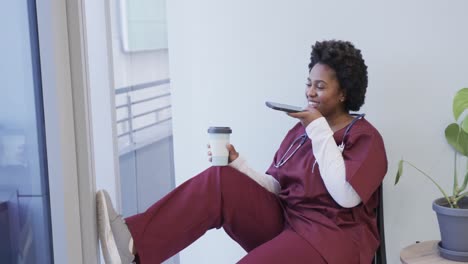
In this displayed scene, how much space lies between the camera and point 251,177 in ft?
7.24

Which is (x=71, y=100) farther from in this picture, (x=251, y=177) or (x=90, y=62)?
(x=251, y=177)

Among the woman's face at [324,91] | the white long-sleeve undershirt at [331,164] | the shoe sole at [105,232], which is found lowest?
the shoe sole at [105,232]

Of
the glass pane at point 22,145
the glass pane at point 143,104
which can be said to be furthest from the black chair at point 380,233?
the glass pane at point 22,145

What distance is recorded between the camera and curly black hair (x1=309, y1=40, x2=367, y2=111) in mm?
2143

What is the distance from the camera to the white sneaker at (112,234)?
188 centimetres

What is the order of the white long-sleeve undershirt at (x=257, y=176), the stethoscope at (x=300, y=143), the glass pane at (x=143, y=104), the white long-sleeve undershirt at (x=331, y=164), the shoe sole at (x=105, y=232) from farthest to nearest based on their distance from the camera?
the glass pane at (x=143, y=104)
the white long-sleeve undershirt at (x=257, y=176)
the stethoscope at (x=300, y=143)
the white long-sleeve undershirt at (x=331, y=164)
the shoe sole at (x=105, y=232)

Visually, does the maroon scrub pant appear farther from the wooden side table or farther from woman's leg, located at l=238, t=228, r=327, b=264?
the wooden side table

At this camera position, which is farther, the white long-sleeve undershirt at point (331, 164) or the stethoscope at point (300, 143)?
the stethoscope at point (300, 143)

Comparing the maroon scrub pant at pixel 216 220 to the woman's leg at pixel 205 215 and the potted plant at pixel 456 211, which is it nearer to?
the woman's leg at pixel 205 215

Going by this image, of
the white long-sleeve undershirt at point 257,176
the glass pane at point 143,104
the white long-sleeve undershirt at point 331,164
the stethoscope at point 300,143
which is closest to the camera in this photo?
the white long-sleeve undershirt at point 331,164

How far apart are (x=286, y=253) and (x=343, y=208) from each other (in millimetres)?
252

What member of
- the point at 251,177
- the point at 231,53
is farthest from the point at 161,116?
the point at 251,177

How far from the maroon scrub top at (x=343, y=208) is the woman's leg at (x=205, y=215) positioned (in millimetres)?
109

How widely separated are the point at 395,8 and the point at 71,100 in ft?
3.92
